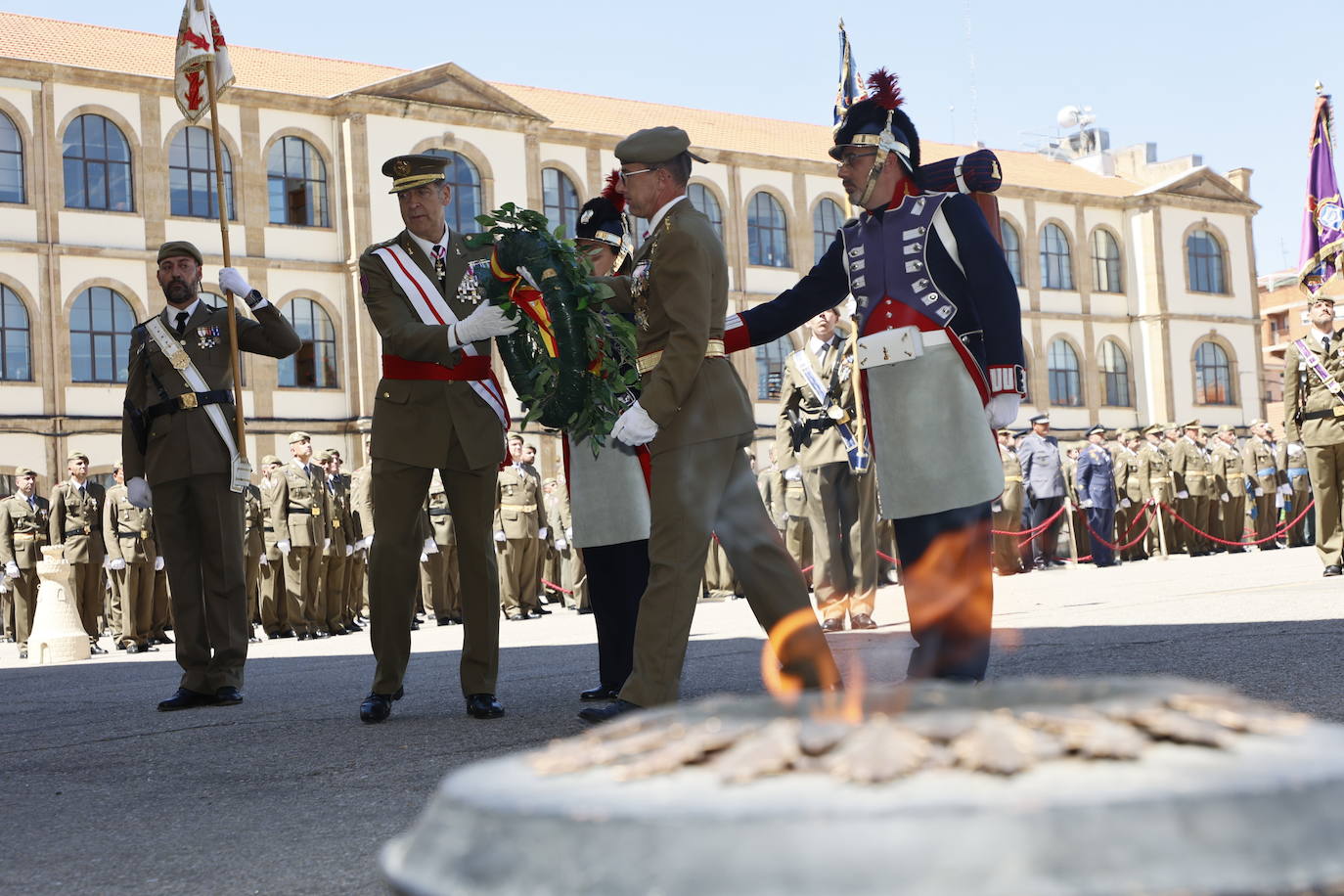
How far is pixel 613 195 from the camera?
A: 20.2 ft

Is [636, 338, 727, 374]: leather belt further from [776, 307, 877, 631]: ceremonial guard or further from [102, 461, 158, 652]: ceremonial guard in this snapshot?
[102, 461, 158, 652]: ceremonial guard

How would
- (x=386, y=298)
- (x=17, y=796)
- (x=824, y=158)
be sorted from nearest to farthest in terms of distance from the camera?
1. (x=17, y=796)
2. (x=386, y=298)
3. (x=824, y=158)

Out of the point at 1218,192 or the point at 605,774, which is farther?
the point at 1218,192

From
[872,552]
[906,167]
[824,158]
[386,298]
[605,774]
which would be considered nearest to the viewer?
[605,774]

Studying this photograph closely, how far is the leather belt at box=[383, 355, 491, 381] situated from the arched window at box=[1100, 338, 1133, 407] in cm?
4817

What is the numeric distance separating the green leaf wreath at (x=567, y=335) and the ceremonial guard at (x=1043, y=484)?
17242mm

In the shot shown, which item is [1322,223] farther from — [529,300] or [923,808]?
[923,808]

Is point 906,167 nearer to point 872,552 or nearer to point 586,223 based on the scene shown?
point 586,223

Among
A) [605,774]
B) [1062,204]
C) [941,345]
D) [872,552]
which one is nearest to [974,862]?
[605,774]

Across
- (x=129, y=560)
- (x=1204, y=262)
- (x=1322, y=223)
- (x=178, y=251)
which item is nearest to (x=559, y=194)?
(x=1204, y=262)

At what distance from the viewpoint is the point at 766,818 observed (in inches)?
32.5

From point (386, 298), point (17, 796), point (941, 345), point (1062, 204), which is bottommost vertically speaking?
point (17, 796)

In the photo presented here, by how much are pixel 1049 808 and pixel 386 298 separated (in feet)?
17.2

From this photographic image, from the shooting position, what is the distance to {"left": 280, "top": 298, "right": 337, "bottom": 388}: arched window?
3719 centimetres
